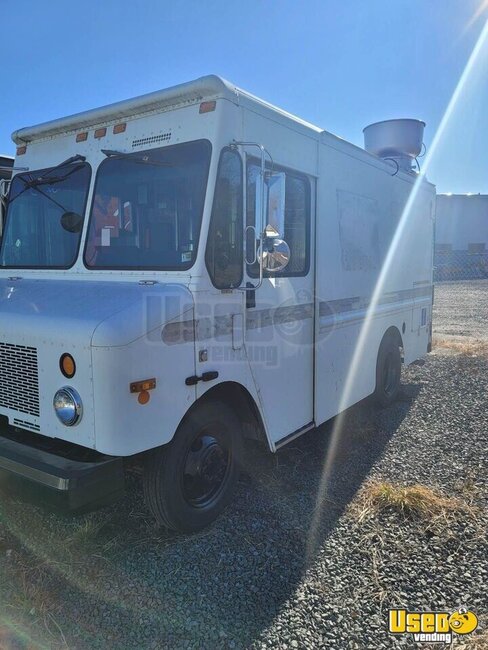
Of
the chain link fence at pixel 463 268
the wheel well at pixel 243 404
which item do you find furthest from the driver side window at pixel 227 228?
the chain link fence at pixel 463 268

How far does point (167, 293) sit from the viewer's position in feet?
9.50

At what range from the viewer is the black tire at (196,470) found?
3.06 metres

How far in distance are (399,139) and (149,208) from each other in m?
4.61

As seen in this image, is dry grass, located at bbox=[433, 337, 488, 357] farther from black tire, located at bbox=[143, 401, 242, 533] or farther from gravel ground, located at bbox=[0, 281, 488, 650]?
black tire, located at bbox=[143, 401, 242, 533]

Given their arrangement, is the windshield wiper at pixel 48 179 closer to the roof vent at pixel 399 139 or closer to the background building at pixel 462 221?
the roof vent at pixel 399 139

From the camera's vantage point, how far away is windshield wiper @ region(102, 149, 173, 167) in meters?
3.24

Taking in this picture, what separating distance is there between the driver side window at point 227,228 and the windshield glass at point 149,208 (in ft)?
0.32

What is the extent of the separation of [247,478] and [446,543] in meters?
1.57

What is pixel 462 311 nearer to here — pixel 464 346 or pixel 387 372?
pixel 464 346

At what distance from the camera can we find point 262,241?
129 inches

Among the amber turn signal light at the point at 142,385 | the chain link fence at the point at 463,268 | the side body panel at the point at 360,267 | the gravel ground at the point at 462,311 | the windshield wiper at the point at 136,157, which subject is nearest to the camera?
the amber turn signal light at the point at 142,385

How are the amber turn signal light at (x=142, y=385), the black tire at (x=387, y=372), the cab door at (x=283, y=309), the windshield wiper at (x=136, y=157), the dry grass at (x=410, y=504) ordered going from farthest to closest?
the black tire at (x=387, y=372) → the dry grass at (x=410, y=504) → the cab door at (x=283, y=309) → the windshield wiper at (x=136, y=157) → the amber turn signal light at (x=142, y=385)

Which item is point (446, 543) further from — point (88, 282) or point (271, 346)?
point (88, 282)

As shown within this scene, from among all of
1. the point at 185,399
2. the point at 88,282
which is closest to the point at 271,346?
the point at 185,399
